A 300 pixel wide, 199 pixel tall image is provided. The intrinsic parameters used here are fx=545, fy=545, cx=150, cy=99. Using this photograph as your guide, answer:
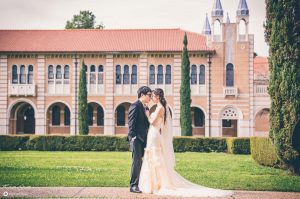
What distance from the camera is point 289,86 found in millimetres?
16328

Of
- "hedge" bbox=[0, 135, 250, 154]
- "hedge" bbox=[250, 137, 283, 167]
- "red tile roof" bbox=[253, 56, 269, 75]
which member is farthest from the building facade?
"hedge" bbox=[250, 137, 283, 167]

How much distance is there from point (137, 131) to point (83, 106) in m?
27.0

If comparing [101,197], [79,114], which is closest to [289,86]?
[101,197]

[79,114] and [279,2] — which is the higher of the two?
[279,2]

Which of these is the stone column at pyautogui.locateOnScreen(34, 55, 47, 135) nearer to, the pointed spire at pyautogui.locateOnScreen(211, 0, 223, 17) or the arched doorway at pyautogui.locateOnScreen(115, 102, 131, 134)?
the arched doorway at pyautogui.locateOnScreen(115, 102, 131, 134)

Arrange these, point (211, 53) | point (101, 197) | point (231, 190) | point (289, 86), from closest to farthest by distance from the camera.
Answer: point (101, 197) < point (231, 190) < point (289, 86) < point (211, 53)

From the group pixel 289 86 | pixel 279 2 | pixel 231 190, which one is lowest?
pixel 231 190

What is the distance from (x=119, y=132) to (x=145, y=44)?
7.23 metres

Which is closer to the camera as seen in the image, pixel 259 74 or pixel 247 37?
pixel 247 37

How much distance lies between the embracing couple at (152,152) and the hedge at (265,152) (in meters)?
6.84

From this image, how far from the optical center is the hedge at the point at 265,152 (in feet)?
61.8

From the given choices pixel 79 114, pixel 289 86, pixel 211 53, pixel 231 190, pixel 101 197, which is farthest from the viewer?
pixel 211 53

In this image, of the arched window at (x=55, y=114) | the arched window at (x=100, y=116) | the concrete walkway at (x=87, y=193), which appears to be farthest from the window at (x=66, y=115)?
the concrete walkway at (x=87, y=193)

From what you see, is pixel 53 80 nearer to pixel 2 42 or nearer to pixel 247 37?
pixel 2 42
